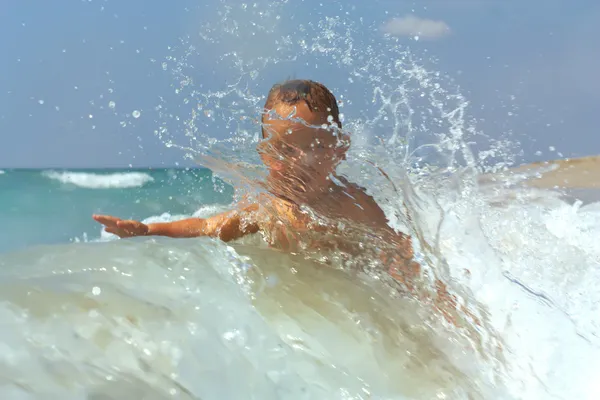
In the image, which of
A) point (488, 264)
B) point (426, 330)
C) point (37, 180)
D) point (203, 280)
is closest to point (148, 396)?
point (203, 280)

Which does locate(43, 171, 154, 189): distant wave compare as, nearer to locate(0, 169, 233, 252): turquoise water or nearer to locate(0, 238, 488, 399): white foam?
locate(0, 169, 233, 252): turquoise water

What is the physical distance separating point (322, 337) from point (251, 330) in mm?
175

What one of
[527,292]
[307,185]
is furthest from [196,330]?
[527,292]

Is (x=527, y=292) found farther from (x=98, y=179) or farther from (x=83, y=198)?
(x=98, y=179)

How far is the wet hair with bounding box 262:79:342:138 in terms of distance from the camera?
1807 mm

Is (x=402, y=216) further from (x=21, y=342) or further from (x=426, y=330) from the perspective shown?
(x=21, y=342)

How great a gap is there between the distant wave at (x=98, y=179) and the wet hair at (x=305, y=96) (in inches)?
589

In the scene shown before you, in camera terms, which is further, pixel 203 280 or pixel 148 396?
pixel 203 280

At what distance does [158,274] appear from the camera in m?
1.16

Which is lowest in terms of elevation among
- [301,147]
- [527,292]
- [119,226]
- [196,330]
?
[119,226]

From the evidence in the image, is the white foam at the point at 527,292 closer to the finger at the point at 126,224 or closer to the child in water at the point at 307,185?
the child in water at the point at 307,185

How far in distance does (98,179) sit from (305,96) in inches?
630

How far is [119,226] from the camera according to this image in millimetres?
1816

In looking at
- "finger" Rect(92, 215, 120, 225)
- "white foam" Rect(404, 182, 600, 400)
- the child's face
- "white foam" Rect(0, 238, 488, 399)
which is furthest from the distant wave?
"white foam" Rect(0, 238, 488, 399)
